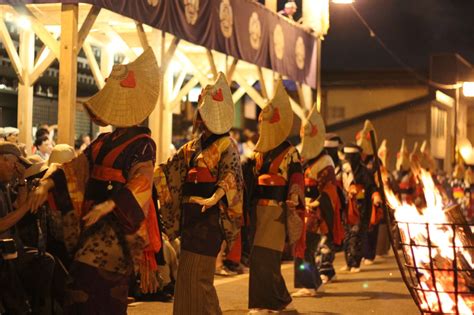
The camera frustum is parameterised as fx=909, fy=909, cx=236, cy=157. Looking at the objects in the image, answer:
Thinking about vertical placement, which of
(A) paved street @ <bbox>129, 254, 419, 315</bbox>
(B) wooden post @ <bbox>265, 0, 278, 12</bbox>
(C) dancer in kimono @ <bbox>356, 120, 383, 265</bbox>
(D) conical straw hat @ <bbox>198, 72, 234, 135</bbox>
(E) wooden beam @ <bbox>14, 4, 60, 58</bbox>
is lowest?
(A) paved street @ <bbox>129, 254, 419, 315</bbox>

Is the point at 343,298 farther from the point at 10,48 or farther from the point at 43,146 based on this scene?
the point at 10,48

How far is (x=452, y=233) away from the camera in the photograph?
17.2 feet

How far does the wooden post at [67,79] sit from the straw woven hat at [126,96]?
12.9 ft

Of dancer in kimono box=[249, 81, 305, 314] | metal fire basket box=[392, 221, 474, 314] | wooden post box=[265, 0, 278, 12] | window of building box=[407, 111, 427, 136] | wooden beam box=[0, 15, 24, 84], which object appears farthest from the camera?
window of building box=[407, 111, 427, 136]

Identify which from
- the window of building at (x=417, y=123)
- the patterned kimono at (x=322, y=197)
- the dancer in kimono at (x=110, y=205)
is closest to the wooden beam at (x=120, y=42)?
the patterned kimono at (x=322, y=197)

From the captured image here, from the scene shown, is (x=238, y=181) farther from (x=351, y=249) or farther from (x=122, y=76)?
(x=351, y=249)

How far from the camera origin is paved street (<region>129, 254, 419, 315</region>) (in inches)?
382

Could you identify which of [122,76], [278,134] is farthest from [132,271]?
[278,134]

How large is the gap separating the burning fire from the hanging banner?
19.4ft

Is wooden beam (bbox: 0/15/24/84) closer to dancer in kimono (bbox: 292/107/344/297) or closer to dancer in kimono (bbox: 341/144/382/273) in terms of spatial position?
dancer in kimono (bbox: 292/107/344/297)

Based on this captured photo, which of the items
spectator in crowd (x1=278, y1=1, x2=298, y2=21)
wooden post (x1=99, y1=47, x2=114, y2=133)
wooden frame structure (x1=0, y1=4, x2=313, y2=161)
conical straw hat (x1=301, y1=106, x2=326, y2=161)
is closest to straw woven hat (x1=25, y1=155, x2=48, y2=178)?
wooden frame structure (x1=0, y1=4, x2=313, y2=161)

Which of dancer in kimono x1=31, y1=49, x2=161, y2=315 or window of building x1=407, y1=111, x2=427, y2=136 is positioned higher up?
window of building x1=407, y1=111, x2=427, y2=136

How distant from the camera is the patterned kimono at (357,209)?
1442cm

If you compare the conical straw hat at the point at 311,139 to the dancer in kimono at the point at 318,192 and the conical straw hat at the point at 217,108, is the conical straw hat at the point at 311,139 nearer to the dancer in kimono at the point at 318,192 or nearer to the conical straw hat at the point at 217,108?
the dancer in kimono at the point at 318,192
